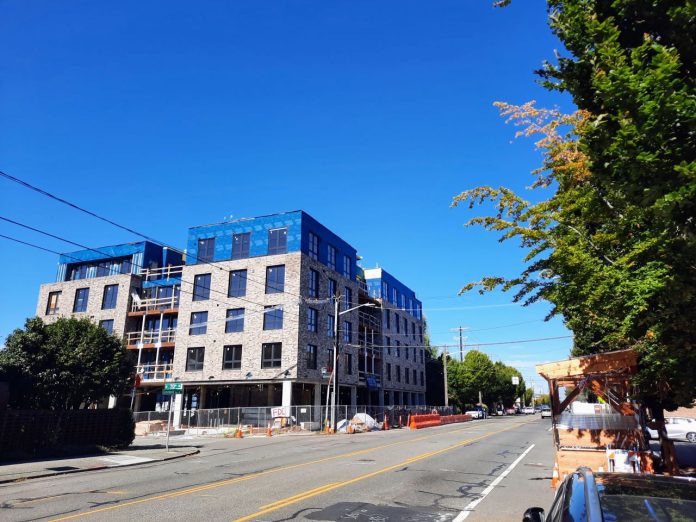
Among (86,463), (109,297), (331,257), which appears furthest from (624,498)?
(109,297)

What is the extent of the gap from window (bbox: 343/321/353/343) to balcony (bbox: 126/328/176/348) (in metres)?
15.1

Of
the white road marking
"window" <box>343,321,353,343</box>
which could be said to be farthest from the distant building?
the white road marking

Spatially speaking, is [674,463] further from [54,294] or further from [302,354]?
[54,294]

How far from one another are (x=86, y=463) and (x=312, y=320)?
24.3m

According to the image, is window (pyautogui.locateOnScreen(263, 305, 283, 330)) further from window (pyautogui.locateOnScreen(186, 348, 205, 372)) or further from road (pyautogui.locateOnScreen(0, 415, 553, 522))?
road (pyautogui.locateOnScreen(0, 415, 553, 522))

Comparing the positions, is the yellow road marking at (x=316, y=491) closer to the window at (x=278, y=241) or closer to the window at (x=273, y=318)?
the window at (x=273, y=318)

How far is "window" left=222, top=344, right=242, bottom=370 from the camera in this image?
39438 millimetres

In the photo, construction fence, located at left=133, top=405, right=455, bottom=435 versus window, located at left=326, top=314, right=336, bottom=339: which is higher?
window, located at left=326, top=314, right=336, bottom=339

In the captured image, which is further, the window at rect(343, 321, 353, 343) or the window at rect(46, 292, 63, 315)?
the window at rect(46, 292, 63, 315)

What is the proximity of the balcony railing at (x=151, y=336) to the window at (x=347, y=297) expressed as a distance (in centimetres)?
1542

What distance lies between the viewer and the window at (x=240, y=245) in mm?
41844

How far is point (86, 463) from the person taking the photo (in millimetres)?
16688

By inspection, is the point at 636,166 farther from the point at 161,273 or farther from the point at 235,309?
the point at 161,273

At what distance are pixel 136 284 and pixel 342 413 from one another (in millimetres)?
22406
